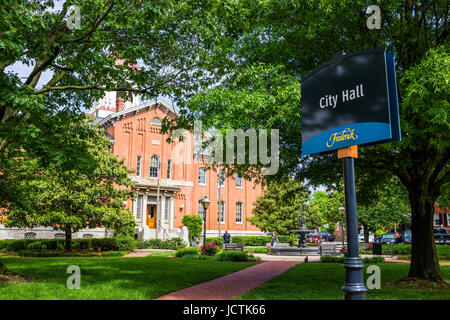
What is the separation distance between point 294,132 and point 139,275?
6.83 m

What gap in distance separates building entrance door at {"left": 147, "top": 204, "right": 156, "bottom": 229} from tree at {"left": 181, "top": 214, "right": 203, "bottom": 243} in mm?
3174

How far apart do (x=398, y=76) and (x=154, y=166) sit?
104 ft

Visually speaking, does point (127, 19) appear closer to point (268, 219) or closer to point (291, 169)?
point (291, 169)

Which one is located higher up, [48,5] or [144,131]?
[144,131]

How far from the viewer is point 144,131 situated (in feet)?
128

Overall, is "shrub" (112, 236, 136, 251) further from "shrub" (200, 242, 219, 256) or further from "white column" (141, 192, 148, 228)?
"white column" (141, 192, 148, 228)

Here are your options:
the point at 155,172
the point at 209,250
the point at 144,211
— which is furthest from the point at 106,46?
the point at 155,172

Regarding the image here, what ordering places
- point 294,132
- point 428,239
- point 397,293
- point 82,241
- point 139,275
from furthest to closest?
point 82,241 → point 139,275 → point 428,239 → point 294,132 → point 397,293

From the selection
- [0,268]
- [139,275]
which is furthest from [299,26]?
[0,268]

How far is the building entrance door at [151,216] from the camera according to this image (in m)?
37.9

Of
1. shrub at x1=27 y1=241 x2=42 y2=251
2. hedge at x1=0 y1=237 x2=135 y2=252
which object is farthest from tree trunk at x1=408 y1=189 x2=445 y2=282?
shrub at x1=27 y1=241 x2=42 y2=251

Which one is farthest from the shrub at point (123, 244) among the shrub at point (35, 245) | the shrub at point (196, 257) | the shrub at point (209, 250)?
the shrub at point (196, 257)

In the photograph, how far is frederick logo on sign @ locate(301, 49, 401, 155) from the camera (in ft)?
15.8

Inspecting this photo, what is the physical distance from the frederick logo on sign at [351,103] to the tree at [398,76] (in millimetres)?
3166
